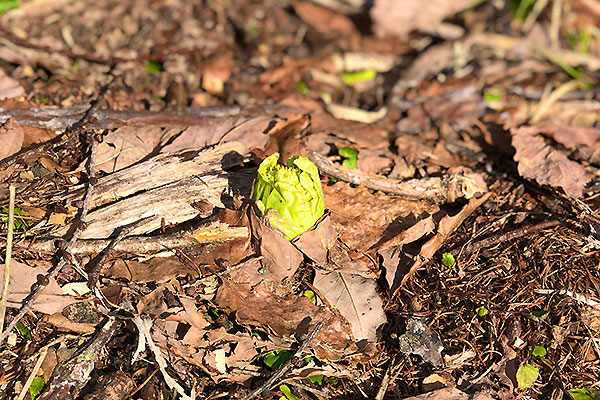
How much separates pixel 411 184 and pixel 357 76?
8.80 ft

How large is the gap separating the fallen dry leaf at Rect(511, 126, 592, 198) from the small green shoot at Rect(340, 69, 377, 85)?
7.18ft

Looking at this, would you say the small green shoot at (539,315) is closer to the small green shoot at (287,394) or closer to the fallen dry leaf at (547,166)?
the fallen dry leaf at (547,166)

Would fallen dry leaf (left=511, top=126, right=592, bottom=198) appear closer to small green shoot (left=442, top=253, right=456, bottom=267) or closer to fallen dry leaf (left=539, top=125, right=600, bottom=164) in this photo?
fallen dry leaf (left=539, top=125, right=600, bottom=164)

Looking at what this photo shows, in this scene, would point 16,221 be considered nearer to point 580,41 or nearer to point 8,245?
point 8,245

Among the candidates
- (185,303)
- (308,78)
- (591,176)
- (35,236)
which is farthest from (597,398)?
(308,78)

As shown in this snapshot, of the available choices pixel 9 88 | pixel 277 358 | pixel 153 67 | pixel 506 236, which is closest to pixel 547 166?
pixel 506 236

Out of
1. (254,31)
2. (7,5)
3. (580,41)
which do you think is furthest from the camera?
(254,31)

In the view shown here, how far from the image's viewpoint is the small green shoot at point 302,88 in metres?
5.33

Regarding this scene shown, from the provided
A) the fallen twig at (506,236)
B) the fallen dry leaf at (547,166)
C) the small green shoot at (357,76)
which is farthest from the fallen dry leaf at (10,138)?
the small green shoot at (357,76)

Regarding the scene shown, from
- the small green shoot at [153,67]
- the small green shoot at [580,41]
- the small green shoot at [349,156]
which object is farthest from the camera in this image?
the small green shoot at [580,41]

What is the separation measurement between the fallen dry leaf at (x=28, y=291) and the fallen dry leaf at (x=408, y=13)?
458 cm

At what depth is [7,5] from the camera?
16.8 ft

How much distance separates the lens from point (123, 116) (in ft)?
11.5

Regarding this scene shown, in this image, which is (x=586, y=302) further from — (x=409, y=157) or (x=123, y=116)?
(x=123, y=116)
